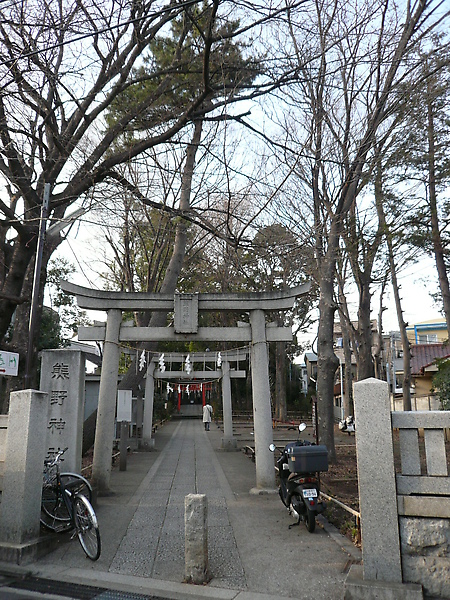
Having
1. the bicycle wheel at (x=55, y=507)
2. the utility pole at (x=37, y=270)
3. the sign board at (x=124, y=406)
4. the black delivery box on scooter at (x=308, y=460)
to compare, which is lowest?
the bicycle wheel at (x=55, y=507)

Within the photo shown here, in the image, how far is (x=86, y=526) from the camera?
5.55 m

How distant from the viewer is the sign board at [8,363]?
734 centimetres

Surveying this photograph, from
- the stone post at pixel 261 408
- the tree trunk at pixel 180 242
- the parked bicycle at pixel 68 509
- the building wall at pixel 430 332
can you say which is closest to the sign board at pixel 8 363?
the parked bicycle at pixel 68 509

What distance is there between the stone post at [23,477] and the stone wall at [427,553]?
4.22 m

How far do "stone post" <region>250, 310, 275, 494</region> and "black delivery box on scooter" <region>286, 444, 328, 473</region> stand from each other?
8.70 ft

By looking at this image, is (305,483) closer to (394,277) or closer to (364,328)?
(364,328)

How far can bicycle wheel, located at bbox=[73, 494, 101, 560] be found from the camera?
5.31 meters

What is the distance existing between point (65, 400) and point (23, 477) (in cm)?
243

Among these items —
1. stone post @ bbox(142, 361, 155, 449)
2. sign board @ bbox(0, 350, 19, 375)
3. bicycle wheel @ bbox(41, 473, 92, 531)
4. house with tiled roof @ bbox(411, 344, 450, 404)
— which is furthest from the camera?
house with tiled roof @ bbox(411, 344, 450, 404)

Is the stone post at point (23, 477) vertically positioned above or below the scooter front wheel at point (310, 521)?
above

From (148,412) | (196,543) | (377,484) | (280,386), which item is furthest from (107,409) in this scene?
(280,386)

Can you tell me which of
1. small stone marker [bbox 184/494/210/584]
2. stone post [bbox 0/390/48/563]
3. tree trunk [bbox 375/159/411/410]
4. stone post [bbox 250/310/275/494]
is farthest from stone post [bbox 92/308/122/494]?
tree trunk [bbox 375/159/411/410]

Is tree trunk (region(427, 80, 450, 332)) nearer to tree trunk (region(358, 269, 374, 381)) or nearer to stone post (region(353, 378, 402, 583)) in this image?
tree trunk (region(358, 269, 374, 381))

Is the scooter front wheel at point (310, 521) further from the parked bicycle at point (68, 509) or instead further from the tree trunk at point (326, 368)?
the tree trunk at point (326, 368)
